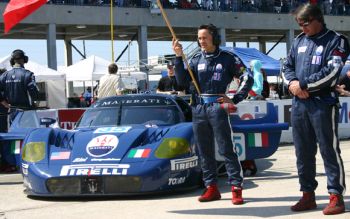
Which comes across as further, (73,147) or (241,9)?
(241,9)

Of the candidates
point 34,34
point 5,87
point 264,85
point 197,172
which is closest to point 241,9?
point 34,34

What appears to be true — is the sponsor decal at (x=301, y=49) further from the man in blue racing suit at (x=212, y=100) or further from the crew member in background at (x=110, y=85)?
the crew member in background at (x=110, y=85)

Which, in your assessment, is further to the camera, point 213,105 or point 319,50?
point 213,105

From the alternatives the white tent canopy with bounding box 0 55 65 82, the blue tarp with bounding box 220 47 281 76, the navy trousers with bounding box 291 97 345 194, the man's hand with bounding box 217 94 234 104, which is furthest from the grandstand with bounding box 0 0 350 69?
the navy trousers with bounding box 291 97 345 194

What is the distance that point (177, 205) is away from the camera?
18.6ft

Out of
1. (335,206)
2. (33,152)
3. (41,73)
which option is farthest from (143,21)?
(335,206)

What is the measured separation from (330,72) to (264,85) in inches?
286

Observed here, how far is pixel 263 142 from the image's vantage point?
7.11m

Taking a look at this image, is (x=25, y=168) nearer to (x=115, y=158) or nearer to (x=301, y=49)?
(x=115, y=158)

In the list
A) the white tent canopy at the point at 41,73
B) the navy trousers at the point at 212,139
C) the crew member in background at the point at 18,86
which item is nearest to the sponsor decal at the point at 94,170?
the navy trousers at the point at 212,139

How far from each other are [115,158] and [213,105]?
1172mm

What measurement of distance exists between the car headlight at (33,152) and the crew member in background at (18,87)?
2337mm

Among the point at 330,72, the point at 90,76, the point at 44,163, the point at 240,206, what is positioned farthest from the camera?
the point at 90,76

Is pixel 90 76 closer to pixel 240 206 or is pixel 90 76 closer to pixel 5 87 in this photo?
pixel 5 87
